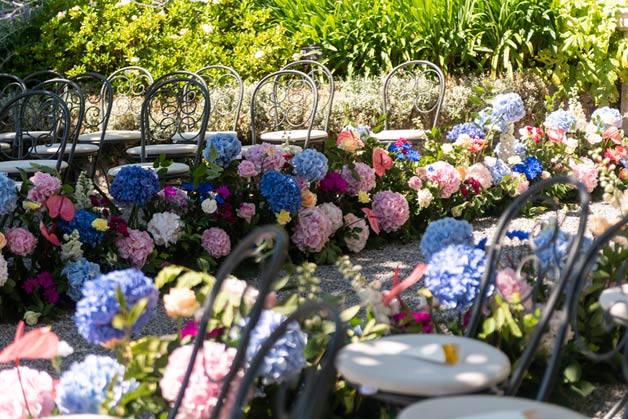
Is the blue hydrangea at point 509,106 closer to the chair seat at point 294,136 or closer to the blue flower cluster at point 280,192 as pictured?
the chair seat at point 294,136

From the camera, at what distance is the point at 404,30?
27.2ft

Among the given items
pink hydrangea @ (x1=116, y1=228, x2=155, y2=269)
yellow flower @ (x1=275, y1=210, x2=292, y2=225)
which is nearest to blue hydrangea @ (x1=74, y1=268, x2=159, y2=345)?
pink hydrangea @ (x1=116, y1=228, x2=155, y2=269)

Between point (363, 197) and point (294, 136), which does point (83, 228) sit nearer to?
point (363, 197)

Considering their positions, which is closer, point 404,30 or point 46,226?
point 46,226

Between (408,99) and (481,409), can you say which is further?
(408,99)

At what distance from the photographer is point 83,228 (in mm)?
3801

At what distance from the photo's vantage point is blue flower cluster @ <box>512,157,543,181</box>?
547 centimetres

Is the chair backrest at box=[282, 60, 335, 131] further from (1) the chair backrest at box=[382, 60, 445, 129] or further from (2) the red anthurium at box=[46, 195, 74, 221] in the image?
(2) the red anthurium at box=[46, 195, 74, 221]

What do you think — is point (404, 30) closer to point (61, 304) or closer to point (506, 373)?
point (61, 304)

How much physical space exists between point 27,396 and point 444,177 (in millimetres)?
3307

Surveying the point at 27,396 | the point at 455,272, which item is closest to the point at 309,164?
the point at 455,272

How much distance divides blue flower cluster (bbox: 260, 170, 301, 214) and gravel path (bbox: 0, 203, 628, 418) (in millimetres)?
348

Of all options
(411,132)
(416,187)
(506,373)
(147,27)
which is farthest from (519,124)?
(506,373)

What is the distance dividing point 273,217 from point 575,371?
2.05m
